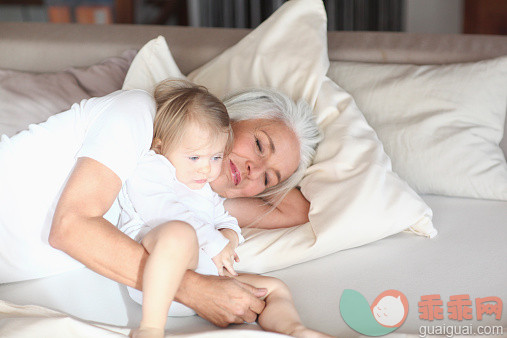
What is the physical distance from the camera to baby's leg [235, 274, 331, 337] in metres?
1.24

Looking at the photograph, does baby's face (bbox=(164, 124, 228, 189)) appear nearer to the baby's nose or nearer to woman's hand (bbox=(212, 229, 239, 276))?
the baby's nose

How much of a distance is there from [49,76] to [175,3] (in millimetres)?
2157

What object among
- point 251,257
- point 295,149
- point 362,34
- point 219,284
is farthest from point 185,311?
point 362,34

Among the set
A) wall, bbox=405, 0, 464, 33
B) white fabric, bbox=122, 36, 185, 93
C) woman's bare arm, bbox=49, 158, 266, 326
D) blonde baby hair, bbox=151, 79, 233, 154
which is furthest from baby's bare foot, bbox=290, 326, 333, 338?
wall, bbox=405, 0, 464, 33

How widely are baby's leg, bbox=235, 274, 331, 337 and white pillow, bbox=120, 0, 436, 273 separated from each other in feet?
0.50

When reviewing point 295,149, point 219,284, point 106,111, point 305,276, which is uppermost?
point 106,111

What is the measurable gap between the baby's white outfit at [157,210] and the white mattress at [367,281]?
109mm

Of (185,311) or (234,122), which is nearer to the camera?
(185,311)

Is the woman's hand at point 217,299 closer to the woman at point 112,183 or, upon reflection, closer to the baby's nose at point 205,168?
the woman at point 112,183

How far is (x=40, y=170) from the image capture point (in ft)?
4.61

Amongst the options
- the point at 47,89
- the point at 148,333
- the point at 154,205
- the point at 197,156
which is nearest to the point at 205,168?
the point at 197,156

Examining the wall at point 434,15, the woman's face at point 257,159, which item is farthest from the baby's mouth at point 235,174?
the wall at point 434,15

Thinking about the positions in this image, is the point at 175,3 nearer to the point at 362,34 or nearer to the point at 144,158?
the point at 362,34

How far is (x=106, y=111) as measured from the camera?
52.9 inches
